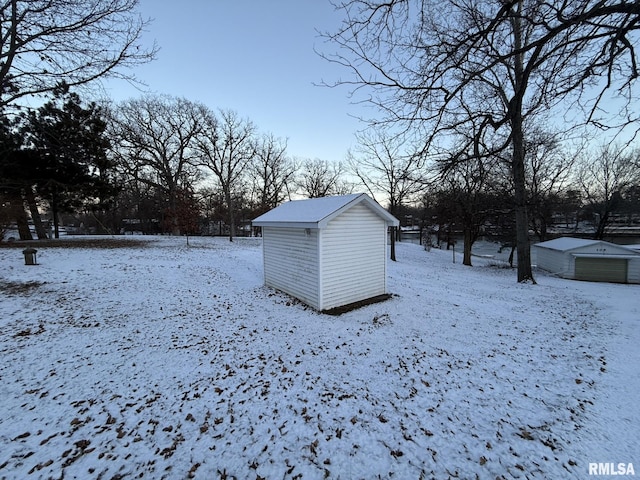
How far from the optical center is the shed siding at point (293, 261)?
6.82 metres

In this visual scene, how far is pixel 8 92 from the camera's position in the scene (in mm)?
7395

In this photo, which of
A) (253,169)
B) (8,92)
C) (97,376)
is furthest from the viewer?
(253,169)

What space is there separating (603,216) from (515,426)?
29681 mm

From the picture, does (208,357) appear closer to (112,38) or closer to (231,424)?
(231,424)

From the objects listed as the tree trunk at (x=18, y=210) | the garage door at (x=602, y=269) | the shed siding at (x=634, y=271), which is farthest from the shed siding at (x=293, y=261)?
the shed siding at (x=634, y=271)

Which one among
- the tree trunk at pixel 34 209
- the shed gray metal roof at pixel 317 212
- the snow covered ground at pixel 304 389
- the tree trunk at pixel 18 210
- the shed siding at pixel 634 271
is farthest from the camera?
the shed siding at pixel 634 271

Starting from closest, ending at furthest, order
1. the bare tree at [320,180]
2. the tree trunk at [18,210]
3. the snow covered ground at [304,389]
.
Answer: the snow covered ground at [304,389], the tree trunk at [18,210], the bare tree at [320,180]

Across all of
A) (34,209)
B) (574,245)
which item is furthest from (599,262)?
(34,209)

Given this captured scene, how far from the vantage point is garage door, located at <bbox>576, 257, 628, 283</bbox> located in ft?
49.7

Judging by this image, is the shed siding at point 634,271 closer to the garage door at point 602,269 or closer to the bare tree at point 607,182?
the garage door at point 602,269

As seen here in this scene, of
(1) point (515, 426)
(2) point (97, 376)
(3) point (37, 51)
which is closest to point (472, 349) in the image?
(1) point (515, 426)

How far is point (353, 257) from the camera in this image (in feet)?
24.2

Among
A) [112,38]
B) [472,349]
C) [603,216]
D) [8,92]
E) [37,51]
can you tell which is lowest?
[472,349]

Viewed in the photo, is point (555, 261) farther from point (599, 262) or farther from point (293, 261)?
point (293, 261)
